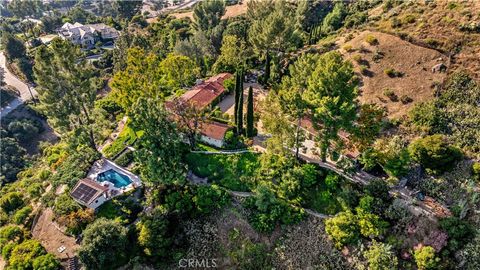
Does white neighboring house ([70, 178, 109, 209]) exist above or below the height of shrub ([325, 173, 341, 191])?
below

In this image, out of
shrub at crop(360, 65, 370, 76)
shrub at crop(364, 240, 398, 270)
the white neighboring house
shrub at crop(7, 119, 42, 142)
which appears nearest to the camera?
shrub at crop(364, 240, 398, 270)

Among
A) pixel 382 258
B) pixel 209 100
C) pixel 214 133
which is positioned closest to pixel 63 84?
pixel 209 100

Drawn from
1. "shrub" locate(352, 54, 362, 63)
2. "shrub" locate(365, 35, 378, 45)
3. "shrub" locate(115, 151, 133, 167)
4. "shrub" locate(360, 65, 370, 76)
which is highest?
"shrub" locate(365, 35, 378, 45)

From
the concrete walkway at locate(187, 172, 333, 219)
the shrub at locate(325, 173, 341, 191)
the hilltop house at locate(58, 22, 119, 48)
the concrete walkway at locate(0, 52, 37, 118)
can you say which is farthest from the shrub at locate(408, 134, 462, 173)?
the hilltop house at locate(58, 22, 119, 48)

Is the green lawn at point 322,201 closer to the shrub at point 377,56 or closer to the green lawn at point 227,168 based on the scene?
the green lawn at point 227,168

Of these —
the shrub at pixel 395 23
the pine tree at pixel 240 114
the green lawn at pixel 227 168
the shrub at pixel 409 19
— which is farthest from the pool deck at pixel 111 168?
the shrub at pixel 409 19

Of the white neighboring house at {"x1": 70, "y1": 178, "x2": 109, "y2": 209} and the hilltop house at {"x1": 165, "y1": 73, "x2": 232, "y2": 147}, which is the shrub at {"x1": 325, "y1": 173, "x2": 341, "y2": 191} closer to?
the hilltop house at {"x1": 165, "y1": 73, "x2": 232, "y2": 147}

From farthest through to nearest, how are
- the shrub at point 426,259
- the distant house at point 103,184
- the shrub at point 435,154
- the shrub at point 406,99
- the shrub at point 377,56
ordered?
the shrub at point 377,56 < the shrub at point 406,99 < the distant house at point 103,184 < the shrub at point 435,154 < the shrub at point 426,259
